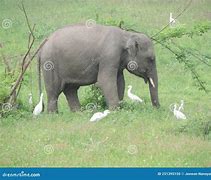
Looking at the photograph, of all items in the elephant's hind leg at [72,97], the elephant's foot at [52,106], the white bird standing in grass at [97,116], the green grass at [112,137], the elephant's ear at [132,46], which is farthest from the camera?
the elephant's hind leg at [72,97]

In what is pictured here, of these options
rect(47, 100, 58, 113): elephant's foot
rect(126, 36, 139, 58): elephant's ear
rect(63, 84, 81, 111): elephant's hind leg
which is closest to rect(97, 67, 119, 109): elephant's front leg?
rect(126, 36, 139, 58): elephant's ear

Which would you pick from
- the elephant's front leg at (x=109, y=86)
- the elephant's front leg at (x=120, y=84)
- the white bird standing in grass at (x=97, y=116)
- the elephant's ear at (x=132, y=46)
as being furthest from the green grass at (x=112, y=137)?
the elephant's ear at (x=132, y=46)

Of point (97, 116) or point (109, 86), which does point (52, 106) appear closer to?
point (109, 86)

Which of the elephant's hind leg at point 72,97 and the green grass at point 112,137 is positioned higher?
the green grass at point 112,137

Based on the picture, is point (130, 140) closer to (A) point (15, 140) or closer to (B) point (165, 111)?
(A) point (15, 140)

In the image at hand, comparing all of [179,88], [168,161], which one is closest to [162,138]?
[168,161]

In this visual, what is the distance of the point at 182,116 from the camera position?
14.3 m

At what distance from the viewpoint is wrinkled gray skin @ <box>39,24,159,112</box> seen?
50.0 ft

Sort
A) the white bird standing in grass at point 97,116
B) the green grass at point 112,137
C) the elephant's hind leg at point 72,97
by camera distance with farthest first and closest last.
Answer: the elephant's hind leg at point 72,97
the white bird standing in grass at point 97,116
the green grass at point 112,137

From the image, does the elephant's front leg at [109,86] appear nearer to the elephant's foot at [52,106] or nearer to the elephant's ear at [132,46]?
the elephant's ear at [132,46]

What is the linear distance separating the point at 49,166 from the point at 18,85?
4.93 metres

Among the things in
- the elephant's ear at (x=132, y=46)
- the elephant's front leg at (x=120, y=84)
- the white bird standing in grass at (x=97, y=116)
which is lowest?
the elephant's front leg at (x=120, y=84)

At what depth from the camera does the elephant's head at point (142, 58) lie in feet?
50.8

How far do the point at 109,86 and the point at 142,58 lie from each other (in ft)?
3.38
